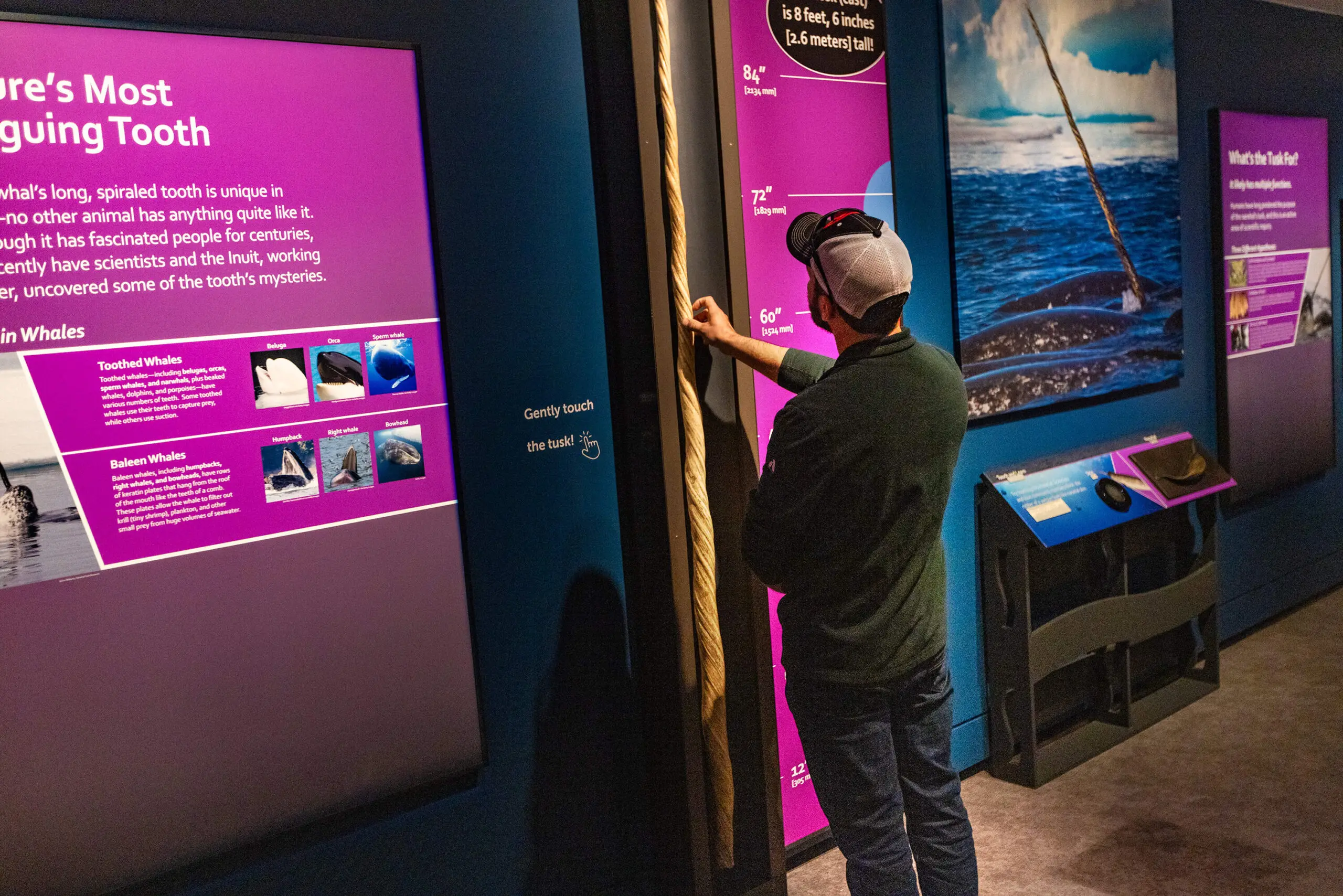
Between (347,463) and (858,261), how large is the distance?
3.52 feet

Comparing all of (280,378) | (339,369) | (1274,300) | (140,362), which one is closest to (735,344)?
(339,369)

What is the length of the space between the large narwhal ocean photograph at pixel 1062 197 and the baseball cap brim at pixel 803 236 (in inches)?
50.1

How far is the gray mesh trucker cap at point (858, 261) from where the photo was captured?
184 centimetres

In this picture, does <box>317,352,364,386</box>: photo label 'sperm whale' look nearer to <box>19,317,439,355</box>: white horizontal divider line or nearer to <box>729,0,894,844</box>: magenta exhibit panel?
<box>19,317,439,355</box>: white horizontal divider line

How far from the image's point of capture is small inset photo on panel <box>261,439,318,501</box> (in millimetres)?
1877

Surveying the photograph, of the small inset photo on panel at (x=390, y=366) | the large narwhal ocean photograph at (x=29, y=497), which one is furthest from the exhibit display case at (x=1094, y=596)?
the large narwhal ocean photograph at (x=29, y=497)

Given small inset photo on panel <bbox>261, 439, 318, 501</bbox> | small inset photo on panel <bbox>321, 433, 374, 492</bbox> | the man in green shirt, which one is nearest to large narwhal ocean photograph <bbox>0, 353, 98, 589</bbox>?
small inset photo on panel <bbox>261, 439, 318, 501</bbox>

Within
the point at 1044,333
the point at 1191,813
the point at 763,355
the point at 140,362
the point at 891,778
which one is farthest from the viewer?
the point at 1044,333

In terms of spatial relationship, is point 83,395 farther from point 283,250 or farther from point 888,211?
point 888,211

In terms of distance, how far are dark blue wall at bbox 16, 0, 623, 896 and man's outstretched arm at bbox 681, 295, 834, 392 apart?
0.29 m

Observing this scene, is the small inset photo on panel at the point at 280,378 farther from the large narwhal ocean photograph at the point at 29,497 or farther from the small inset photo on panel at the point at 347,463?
the large narwhal ocean photograph at the point at 29,497

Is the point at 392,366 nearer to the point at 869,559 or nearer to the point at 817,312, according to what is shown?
the point at 817,312

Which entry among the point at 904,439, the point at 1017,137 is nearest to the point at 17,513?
the point at 904,439

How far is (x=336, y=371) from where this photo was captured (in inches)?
76.8
